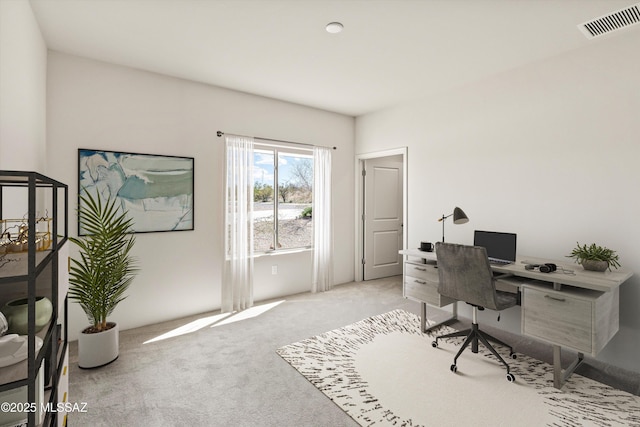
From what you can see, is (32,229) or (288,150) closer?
(32,229)

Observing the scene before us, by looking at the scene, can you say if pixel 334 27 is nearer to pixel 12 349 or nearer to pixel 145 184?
pixel 145 184

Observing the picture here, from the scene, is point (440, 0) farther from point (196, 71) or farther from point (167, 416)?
point (167, 416)

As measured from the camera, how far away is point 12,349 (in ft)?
3.06

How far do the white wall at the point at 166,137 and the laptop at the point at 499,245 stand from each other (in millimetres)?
2525

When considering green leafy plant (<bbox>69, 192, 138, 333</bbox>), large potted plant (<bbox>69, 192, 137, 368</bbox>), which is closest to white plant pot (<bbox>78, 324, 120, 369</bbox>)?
large potted plant (<bbox>69, 192, 137, 368</bbox>)

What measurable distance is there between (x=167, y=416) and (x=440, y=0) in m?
3.28

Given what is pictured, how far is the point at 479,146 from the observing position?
356 centimetres

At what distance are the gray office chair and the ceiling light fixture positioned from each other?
Answer: 6.35ft

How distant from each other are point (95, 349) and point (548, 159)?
4.34m

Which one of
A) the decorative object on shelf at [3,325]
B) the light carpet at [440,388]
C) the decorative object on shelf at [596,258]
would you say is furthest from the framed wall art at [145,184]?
the decorative object on shelf at [596,258]

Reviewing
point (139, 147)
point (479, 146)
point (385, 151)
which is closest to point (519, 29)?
point (479, 146)

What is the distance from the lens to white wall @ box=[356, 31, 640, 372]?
2.59 metres

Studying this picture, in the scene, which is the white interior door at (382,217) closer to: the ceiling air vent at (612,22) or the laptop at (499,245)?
the laptop at (499,245)

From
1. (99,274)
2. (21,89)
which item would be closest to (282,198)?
(99,274)
